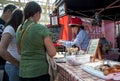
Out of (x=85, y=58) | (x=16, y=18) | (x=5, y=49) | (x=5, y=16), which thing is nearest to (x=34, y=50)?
(x=5, y=49)

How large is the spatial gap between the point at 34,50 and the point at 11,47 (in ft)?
1.52

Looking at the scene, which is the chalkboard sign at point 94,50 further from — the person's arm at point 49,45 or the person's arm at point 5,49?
the person's arm at point 5,49

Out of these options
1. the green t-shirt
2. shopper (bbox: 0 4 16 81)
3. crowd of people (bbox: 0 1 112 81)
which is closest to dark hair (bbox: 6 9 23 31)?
crowd of people (bbox: 0 1 112 81)

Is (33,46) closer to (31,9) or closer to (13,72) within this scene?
(31,9)

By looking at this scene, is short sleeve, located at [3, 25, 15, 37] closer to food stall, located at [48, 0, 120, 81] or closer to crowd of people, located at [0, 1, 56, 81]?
crowd of people, located at [0, 1, 56, 81]

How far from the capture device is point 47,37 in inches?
81.6

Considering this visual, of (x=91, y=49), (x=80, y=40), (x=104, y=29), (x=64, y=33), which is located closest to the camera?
(x=91, y=49)

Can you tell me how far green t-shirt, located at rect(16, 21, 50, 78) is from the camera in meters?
2.07

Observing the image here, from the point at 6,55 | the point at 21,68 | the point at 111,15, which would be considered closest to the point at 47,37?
the point at 21,68

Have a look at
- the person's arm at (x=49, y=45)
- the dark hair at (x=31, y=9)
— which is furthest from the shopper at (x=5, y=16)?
the person's arm at (x=49, y=45)

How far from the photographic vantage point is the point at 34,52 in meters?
2.11

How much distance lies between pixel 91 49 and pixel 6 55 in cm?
117

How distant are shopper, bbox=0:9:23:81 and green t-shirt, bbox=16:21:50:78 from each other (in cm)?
28

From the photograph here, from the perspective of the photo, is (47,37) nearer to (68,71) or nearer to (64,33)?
(68,71)
